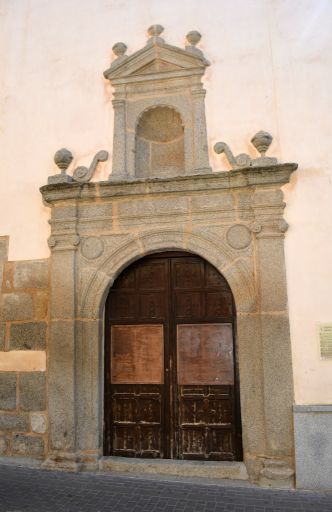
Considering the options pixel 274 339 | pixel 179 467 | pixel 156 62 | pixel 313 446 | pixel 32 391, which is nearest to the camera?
pixel 313 446

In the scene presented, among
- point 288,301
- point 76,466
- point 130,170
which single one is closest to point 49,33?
point 130,170

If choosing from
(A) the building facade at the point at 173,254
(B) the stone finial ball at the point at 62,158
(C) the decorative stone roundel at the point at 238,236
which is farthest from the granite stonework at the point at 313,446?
(B) the stone finial ball at the point at 62,158

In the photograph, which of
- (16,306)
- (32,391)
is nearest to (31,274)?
(16,306)

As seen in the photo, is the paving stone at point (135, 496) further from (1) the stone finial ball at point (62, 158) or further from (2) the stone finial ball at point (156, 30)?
(2) the stone finial ball at point (156, 30)

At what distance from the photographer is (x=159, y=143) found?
515 cm

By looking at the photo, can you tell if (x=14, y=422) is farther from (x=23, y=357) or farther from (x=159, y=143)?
(x=159, y=143)

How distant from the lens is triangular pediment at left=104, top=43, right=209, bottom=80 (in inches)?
188

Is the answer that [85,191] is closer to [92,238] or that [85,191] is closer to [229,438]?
[92,238]

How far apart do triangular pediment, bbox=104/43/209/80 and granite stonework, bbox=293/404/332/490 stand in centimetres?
366

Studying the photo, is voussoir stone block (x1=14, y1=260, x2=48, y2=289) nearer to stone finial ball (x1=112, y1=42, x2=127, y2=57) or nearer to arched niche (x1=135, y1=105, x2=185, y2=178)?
arched niche (x1=135, y1=105, x2=185, y2=178)

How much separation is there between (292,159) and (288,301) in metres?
1.42

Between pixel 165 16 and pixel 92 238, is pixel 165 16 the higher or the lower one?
the higher one

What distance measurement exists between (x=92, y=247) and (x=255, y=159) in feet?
6.31

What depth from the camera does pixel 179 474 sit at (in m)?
4.30
